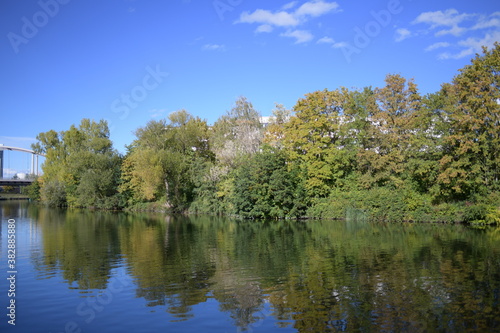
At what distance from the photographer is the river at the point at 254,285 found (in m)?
11.0

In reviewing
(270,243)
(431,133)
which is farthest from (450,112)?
(270,243)

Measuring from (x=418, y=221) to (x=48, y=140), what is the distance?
7362cm

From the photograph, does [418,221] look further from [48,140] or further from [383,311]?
[48,140]

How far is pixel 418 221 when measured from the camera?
3791cm

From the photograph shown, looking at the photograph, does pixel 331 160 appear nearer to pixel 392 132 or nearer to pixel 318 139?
pixel 318 139

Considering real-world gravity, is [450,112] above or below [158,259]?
above

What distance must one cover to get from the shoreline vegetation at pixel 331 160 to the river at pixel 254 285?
992 cm

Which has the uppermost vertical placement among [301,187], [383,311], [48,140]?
[48,140]

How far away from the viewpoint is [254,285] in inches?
582

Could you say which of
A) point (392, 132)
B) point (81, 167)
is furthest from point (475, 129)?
point (81, 167)

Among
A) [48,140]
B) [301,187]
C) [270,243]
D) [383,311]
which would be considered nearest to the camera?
[383,311]

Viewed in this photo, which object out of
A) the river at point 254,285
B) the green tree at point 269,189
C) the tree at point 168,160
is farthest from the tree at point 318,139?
the river at point 254,285

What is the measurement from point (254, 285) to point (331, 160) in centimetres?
3103

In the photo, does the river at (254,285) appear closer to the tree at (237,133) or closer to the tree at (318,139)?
the tree at (318,139)
